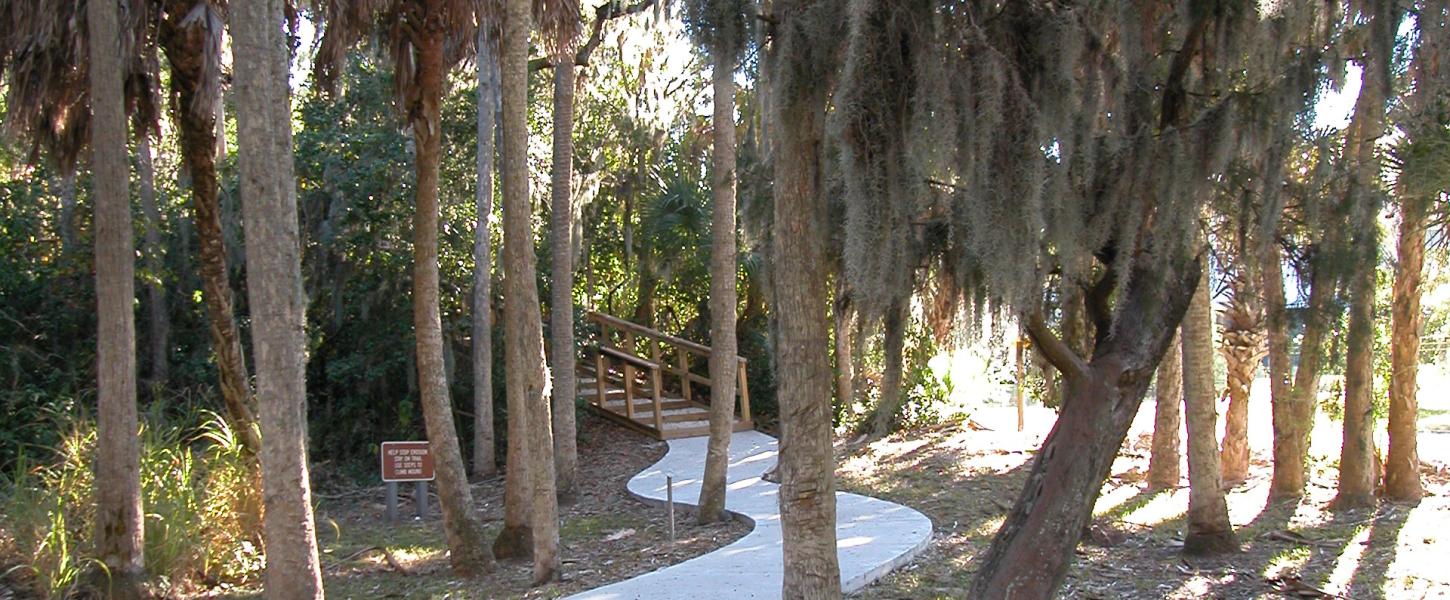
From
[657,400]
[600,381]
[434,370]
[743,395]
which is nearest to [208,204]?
[434,370]

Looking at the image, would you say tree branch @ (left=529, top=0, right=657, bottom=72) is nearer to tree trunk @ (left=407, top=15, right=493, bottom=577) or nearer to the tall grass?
tree trunk @ (left=407, top=15, right=493, bottom=577)

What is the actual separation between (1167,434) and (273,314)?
9.39m

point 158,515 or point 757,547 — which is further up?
point 158,515

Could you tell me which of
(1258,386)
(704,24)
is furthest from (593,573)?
(1258,386)

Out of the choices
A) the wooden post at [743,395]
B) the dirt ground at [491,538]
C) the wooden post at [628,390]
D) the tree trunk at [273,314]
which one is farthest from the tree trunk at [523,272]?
the wooden post at [743,395]

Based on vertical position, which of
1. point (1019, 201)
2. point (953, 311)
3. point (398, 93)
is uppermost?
point (398, 93)

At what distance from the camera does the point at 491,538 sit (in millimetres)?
11688

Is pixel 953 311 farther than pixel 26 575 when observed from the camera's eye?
No

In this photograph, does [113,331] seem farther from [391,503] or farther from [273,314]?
[391,503]

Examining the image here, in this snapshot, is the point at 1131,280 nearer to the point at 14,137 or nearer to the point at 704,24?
the point at 704,24

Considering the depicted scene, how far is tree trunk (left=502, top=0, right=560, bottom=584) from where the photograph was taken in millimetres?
8820

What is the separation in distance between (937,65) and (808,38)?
78 cm

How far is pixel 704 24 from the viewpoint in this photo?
258 inches

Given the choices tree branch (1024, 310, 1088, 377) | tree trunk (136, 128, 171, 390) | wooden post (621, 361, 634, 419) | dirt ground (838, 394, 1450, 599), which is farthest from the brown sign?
tree branch (1024, 310, 1088, 377)
